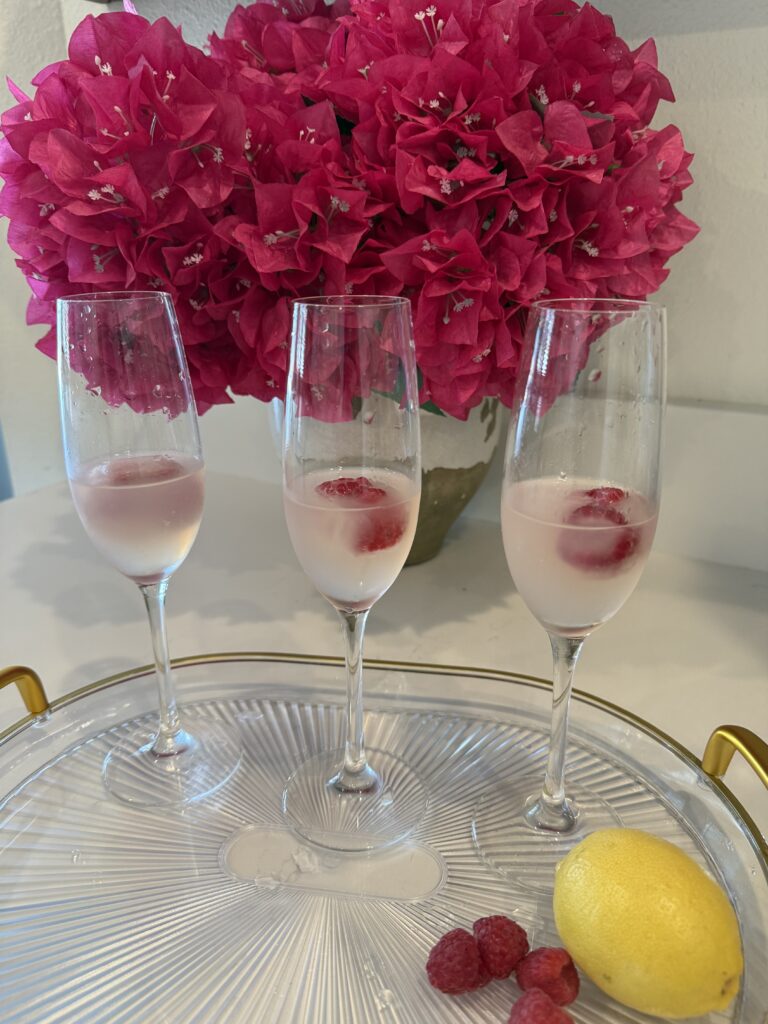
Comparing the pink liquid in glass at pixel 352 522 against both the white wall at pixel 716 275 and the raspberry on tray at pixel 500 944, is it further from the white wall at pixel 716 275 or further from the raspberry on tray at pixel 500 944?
the white wall at pixel 716 275

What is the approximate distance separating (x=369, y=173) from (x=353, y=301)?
115mm

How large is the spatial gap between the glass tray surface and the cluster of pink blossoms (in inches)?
10.5

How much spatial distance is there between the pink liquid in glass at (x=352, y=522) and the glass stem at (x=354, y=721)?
0.05 meters

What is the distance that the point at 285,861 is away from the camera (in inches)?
20.1

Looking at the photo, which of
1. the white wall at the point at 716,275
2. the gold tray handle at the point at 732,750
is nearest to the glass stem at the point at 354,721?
the gold tray handle at the point at 732,750

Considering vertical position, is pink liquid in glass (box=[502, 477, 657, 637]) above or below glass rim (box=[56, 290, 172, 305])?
below

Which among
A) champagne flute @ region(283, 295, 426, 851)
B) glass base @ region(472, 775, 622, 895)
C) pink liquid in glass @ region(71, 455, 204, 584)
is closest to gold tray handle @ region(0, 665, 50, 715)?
pink liquid in glass @ region(71, 455, 204, 584)

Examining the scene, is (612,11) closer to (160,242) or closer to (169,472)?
(160,242)

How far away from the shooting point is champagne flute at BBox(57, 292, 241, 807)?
0.54m

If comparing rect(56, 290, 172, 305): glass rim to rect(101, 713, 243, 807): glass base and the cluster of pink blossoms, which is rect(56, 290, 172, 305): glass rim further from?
rect(101, 713, 243, 807): glass base

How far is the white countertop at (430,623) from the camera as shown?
69cm

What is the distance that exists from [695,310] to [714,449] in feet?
0.48

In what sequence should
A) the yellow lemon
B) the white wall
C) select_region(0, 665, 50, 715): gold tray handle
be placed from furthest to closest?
1. the white wall
2. select_region(0, 665, 50, 715): gold tray handle
3. the yellow lemon

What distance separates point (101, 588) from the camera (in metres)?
0.88
